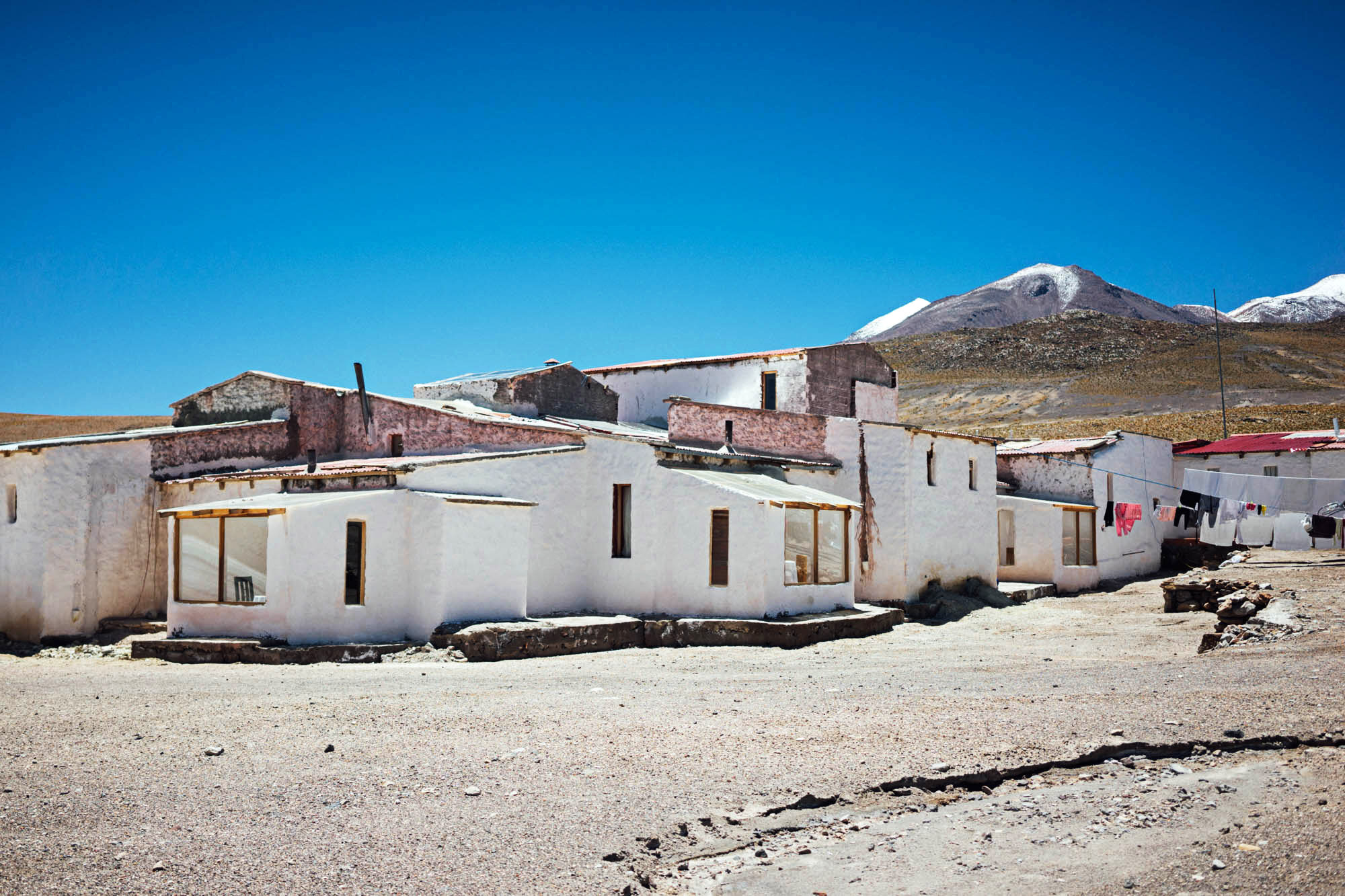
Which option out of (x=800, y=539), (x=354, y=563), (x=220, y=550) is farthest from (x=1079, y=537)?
(x=220, y=550)

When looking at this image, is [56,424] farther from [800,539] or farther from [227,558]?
[800,539]

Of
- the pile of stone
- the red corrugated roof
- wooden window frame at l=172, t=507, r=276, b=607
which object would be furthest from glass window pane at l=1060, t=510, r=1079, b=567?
wooden window frame at l=172, t=507, r=276, b=607

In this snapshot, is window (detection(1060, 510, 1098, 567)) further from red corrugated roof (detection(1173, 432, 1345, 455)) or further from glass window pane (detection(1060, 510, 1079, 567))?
red corrugated roof (detection(1173, 432, 1345, 455))

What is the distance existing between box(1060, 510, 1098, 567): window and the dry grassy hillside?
137ft

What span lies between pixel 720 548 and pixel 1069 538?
14353 mm

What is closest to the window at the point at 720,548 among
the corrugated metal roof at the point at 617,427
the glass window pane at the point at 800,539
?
the corrugated metal roof at the point at 617,427

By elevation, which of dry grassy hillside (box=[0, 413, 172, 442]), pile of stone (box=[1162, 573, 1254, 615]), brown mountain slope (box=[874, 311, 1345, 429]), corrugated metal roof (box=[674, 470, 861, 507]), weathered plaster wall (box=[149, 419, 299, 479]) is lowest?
pile of stone (box=[1162, 573, 1254, 615])

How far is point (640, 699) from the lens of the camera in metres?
11.3

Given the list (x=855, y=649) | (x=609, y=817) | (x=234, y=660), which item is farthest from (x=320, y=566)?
(x=609, y=817)

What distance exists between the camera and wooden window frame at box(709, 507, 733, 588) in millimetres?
18328

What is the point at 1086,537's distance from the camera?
28.7 m

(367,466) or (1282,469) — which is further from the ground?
(1282,469)

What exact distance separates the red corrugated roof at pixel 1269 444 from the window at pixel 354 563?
88.6 feet

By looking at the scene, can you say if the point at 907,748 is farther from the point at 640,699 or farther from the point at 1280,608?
the point at 1280,608
